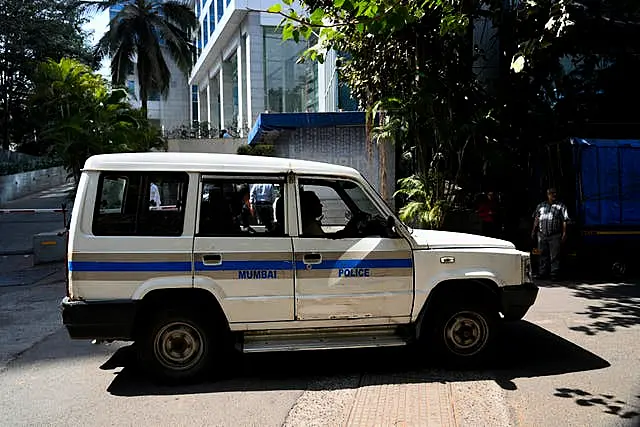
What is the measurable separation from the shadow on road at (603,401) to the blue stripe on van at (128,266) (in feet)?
11.3

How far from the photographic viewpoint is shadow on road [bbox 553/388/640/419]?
466 cm

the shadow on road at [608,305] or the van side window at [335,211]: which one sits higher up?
the van side window at [335,211]

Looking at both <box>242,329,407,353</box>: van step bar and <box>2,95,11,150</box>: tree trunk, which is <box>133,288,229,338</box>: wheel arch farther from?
<box>2,95,11,150</box>: tree trunk

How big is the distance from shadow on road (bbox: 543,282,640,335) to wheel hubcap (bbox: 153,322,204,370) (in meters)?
4.56

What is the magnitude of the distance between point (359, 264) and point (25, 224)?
16756mm

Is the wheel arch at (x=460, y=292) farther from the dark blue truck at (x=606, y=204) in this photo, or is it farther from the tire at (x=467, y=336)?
the dark blue truck at (x=606, y=204)

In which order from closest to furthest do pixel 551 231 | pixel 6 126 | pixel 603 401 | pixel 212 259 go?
pixel 603 401 → pixel 212 259 → pixel 551 231 → pixel 6 126

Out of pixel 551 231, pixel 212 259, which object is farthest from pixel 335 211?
pixel 551 231

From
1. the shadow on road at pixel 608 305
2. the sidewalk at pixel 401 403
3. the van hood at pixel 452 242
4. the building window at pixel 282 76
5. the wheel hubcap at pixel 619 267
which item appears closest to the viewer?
the sidewalk at pixel 401 403

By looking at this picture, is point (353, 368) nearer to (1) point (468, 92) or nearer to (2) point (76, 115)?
(1) point (468, 92)

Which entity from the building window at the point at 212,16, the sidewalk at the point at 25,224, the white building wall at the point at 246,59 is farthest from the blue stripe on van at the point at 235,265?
the building window at the point at 212,16

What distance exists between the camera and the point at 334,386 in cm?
536

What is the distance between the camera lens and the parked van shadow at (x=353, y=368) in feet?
17.7

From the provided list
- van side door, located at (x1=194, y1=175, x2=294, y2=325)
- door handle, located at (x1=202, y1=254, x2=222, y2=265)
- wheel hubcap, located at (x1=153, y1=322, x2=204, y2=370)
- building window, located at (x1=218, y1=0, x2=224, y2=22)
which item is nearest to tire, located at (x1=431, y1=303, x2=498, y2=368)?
van side door, located at (x1=194, y1=175, x2=294, y2=325)
